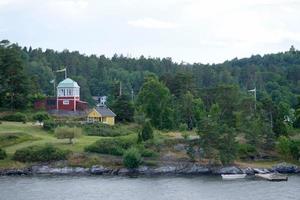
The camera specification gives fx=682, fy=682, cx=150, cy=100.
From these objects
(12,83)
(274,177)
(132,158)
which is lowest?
(274,177)

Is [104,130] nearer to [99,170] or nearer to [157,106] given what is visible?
[157,106]

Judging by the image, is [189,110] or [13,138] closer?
[13,138]

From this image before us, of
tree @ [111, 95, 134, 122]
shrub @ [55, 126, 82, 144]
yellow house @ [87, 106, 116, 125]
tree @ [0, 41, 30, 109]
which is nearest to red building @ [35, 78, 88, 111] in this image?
tree @ [0, 41, 30, 109]

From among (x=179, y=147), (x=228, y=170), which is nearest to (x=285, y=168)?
(x=228, y=170)

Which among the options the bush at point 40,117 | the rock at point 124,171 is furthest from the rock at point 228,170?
the bush at point 40,117

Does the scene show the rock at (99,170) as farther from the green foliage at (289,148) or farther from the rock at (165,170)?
the green foliage at (289,148)

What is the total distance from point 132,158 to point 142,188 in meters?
12.1

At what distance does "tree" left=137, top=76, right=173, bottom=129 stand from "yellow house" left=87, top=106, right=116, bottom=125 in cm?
523

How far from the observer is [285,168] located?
255 ft

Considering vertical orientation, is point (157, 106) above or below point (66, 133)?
above

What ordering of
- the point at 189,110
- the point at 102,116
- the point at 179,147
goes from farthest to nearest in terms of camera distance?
the point at 189,110 < the point at 102,116 < the point at 179,147

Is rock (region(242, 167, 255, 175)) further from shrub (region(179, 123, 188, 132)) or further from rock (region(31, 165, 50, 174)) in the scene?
rock (region(31, 165, 50, 174))

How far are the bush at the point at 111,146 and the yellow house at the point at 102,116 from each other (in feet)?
53.1

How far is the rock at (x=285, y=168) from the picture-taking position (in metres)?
77.2
